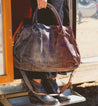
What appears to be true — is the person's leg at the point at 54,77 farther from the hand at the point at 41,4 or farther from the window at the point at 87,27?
the window at the point at 87,27

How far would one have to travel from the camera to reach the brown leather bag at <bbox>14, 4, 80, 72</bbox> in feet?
6.19

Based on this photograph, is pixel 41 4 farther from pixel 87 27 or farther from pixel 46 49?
pixel 87 27

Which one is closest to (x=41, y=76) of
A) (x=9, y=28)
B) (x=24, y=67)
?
(x=24, y=67)

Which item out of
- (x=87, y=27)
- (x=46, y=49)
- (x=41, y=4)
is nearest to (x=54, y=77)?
(x=46, y=49)

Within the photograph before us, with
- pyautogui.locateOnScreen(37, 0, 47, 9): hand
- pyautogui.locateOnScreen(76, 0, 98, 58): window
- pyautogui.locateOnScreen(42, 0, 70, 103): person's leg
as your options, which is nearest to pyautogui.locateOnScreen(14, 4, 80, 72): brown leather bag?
pyautogui.locateOnScreen(37, 0, 47, 9): hand

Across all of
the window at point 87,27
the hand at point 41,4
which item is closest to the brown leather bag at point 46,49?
the hand at point 41,4

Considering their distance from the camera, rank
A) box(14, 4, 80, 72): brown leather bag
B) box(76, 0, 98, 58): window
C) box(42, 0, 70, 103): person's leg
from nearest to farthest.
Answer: box(14, 4, 80, 72): brown leather bag → box(42, 0, 70, 103): person's leg → box(76, 0, 98, 58): window

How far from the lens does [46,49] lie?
1896 millimetres

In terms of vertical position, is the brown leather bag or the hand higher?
the hand

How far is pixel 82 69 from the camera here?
2.72 m

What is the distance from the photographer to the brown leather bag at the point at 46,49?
6.19 feet

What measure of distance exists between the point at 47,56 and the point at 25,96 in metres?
0.68

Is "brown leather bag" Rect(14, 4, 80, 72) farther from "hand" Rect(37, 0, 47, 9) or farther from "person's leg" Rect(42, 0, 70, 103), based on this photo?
"person's leg" Rect(42, 0, 70, 103)

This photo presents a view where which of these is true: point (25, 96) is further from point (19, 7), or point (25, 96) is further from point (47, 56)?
point (19, 7)
